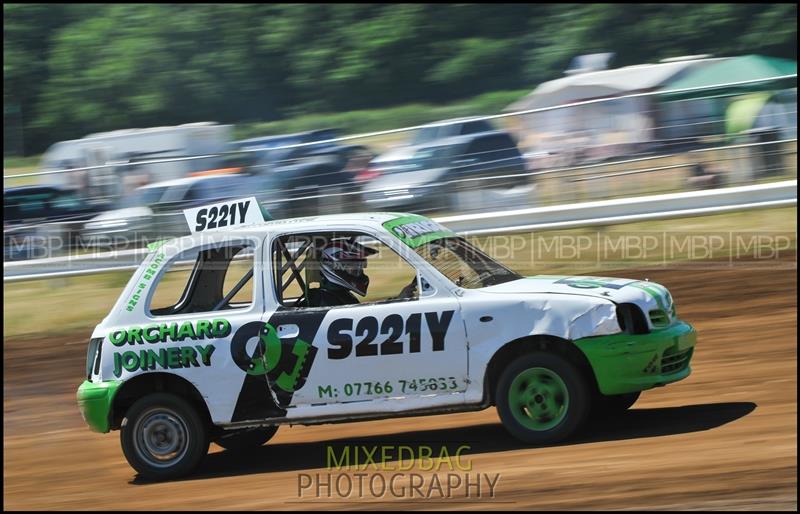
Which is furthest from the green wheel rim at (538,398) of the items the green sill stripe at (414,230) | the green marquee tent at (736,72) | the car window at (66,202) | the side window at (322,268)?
the green marquee tent at (736,72)

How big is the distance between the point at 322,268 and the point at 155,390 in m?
1.47

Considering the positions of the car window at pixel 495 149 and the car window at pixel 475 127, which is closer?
the car window at pixel 495 149

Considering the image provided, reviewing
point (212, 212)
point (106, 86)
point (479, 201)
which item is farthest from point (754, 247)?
point (106, 86)

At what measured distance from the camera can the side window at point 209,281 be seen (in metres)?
7.58

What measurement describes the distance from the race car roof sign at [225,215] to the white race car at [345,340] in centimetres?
1

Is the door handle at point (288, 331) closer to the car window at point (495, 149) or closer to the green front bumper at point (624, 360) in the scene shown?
the green front bumper at point (624, 360)

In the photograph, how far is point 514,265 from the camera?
1250cm

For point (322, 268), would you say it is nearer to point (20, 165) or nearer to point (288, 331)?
point (288, 331)

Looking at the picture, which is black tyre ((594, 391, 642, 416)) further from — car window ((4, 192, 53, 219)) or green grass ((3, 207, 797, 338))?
car window ((4, 192, 53, 219))

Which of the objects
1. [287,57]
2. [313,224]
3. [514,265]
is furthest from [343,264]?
[287,57]

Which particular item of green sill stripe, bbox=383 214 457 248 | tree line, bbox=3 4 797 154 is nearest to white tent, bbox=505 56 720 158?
green sill stripe, bbox=383 214 457 248

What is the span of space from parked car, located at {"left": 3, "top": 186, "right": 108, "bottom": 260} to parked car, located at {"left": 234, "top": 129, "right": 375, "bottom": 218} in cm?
242

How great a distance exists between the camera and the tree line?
29.3 m

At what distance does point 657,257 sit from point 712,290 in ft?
3.18
